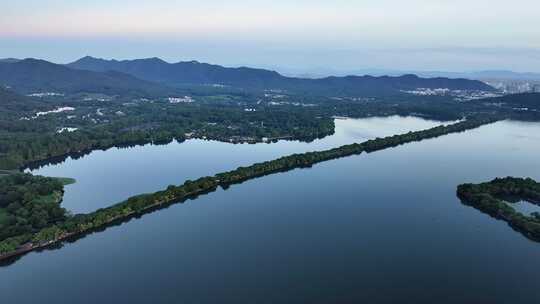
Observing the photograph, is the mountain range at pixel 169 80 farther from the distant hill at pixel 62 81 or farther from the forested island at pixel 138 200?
the forested island at pixel 138 200

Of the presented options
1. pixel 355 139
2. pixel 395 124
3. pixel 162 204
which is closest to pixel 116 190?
pixel 162 204

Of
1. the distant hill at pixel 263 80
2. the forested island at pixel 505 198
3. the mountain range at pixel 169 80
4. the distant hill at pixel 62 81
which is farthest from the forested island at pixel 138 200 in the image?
the distant hill at pixel 263 80

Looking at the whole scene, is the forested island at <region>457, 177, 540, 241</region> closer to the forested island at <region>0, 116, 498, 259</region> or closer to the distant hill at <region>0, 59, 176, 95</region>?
the forested island at <region>0, 116, 498, 259</region>

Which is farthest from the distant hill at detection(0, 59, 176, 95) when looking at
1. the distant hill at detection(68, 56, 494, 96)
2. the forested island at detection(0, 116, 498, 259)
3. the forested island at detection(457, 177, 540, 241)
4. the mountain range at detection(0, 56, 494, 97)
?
the forested island at detection(457, 177, 540, 241)

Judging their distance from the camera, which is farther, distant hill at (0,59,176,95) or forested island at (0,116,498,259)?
distant hill at (0,59,176,95)

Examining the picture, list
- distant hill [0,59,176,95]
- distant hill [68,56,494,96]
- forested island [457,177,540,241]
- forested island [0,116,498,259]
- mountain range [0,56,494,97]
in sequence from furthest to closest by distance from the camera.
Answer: distant hill [68,56,494,96] < mountain range [0,56,494,97] < distant hill [0,59,176,95] < forested island [457,177,540,241] < forested island [0,116,498,259]

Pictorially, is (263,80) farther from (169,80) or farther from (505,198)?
(505,198)
